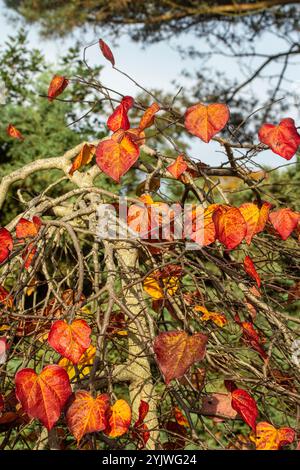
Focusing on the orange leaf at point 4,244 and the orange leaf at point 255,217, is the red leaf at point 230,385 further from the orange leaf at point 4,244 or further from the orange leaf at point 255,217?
the orange leaf at point 4,244

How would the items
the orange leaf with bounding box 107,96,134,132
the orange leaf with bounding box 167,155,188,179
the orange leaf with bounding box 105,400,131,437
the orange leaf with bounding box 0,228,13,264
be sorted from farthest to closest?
the orange leaf with bounding box 167,155,188,179
the orange leaf with bounding box 107,96,134,132
the orange leaf with bounding box 0,228,13,264
the orange leaf with bounding box 105,400,131,437

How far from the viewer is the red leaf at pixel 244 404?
116 cm

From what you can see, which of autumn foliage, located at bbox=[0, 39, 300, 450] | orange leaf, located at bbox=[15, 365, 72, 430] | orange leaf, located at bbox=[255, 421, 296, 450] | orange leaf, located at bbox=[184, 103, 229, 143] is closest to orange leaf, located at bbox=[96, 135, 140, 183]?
autumn foliage, located at bbox=[0, 39, 300, 450]

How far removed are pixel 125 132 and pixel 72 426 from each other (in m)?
0.60

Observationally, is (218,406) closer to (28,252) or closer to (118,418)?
(118,418)

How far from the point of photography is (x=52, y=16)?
300 inches

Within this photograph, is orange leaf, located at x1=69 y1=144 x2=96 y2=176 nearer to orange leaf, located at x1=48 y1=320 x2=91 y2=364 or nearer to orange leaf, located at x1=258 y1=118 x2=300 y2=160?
orange leaf, located at x1=258 y1=118 x2=300 y2=160

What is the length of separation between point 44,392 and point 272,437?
0.46m

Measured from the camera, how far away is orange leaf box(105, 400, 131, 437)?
3.50ft

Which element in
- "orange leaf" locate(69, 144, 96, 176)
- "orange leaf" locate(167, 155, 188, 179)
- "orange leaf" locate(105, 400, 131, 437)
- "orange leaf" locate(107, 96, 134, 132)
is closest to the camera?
"orange leaf" locate(105, 400, 131, 437)

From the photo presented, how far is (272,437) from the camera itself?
1.14 meters

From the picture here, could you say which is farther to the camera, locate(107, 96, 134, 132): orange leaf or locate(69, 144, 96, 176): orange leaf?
locate(69, 144, 96, 176): orange leaf

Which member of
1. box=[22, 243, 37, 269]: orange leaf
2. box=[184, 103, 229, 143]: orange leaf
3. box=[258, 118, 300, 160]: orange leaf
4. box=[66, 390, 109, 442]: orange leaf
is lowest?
box=[66, 390, 109, 442]: orange leaf

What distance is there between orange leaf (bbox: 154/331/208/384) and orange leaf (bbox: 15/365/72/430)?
169 mm
